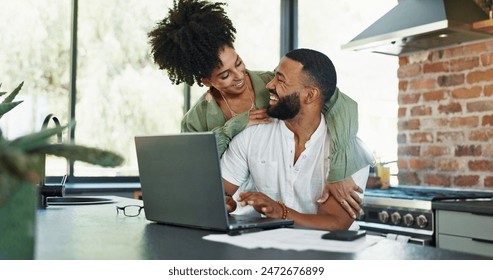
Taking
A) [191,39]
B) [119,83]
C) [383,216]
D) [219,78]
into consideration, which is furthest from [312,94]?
[119,83]

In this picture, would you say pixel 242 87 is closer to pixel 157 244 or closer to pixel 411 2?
pixel 157 244

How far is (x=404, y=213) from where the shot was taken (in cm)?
298

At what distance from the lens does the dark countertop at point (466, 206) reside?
2510mm

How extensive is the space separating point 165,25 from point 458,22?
150cm

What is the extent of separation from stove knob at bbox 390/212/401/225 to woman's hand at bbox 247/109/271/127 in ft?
3.66

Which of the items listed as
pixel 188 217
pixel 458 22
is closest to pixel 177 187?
pixel 188 217

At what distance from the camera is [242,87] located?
7.71ft

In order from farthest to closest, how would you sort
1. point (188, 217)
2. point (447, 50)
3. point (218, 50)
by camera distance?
1. point (447, 50)
2. point (218, 50)
3. point (188, 217)

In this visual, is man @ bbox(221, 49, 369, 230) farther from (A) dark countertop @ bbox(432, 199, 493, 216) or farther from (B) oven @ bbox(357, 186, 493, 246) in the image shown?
(B) oven @ bbox(357, 186, 493, 246)

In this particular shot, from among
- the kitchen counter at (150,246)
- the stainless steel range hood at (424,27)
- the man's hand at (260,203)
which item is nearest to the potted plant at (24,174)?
the kitchen counter at (150,246)

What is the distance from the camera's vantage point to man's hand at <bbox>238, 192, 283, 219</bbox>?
1.71 metres

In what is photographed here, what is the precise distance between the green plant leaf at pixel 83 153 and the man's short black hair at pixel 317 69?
5.14ft

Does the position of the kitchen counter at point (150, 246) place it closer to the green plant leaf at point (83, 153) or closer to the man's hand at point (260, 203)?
the man's hand at point (260, 203)

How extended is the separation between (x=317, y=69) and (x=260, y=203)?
0.66 metres
